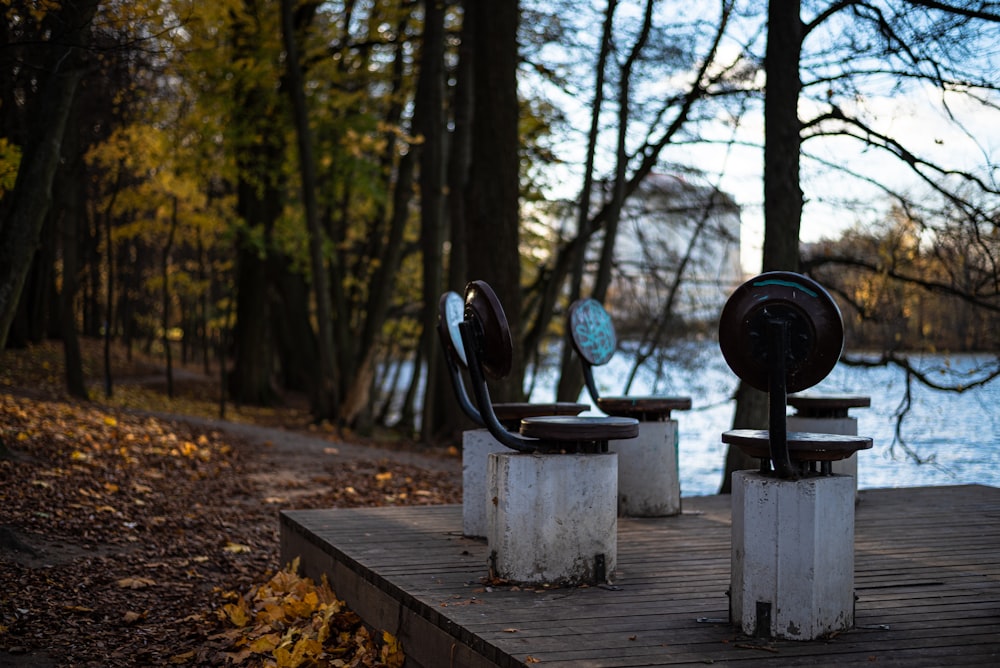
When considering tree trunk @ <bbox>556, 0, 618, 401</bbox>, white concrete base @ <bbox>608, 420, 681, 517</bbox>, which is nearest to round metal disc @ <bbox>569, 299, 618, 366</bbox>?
white concrete base @ <bbox>608, 420, 681, 517</bbox>

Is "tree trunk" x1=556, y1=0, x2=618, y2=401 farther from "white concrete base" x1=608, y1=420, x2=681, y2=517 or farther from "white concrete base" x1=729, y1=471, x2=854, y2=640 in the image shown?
"white concrete base" x1=729, y1=471, x2=854, y2=640

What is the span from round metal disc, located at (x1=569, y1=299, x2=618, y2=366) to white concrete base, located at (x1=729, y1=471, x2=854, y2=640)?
348 cm

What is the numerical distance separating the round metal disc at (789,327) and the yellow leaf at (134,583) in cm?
438

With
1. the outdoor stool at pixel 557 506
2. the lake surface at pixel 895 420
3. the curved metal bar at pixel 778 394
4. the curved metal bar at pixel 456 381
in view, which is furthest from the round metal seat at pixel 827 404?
the curved metal bar at pixel 778 394

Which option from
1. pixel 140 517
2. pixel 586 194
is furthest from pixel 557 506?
pixel 586 194

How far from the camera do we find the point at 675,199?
17.9 m

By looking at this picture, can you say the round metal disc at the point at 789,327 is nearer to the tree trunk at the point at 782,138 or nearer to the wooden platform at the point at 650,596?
the wooden platform at the point at 650,596

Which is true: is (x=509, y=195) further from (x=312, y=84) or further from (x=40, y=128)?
(x=312, y=84)

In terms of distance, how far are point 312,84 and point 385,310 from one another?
520 cm

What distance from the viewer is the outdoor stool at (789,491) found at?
4016mm

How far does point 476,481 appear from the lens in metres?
6.28

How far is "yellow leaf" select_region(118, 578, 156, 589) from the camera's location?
22.1 feet

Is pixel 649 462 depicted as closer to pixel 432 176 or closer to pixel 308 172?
pixel 432 176

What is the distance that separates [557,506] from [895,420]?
897 cm
